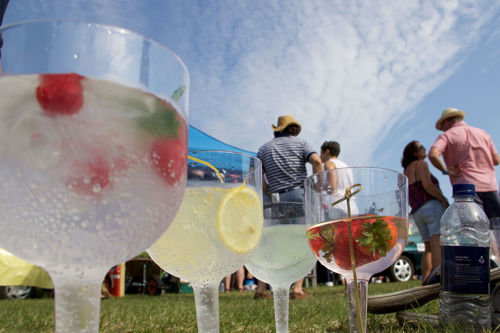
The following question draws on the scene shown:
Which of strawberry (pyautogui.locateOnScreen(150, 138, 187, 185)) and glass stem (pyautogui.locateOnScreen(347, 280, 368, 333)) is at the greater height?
strawberry (pyautogui.locateOnScreen(150, 138, 187, 185))

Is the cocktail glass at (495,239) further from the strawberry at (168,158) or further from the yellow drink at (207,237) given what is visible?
the strawberry at (168,158)

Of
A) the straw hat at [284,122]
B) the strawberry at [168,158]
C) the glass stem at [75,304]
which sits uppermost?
the straw hat at [284,122]

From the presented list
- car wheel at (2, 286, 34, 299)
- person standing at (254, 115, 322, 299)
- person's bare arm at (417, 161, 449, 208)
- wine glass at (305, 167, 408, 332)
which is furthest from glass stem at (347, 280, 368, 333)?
car wheel at (2, 286, 34, 299)

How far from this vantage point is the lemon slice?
854mm

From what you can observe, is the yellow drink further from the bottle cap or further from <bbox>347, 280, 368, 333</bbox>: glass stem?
the bottle cap

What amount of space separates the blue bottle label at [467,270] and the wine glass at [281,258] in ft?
2.27

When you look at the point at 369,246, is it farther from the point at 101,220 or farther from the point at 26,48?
the point at 26,48

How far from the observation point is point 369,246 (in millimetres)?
1036

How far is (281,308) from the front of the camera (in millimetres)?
1121

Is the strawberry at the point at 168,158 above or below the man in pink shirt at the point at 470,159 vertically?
below

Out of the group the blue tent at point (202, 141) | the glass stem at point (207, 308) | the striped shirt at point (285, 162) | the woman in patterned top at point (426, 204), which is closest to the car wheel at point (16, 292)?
the blue tent at point (202, 141)

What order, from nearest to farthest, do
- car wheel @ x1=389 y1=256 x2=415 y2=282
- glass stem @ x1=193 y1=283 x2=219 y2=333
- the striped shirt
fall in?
glass stem @ x1=193 y1=283 x2=219 y2=333, the striped shirt, car wheel @ x1=389 y1=256 x2=415 y2=282

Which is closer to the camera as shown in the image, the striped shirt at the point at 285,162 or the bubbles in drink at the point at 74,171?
Answer: the bubbles in drink at the point at 74,171

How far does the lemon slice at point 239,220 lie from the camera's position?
854 mm
